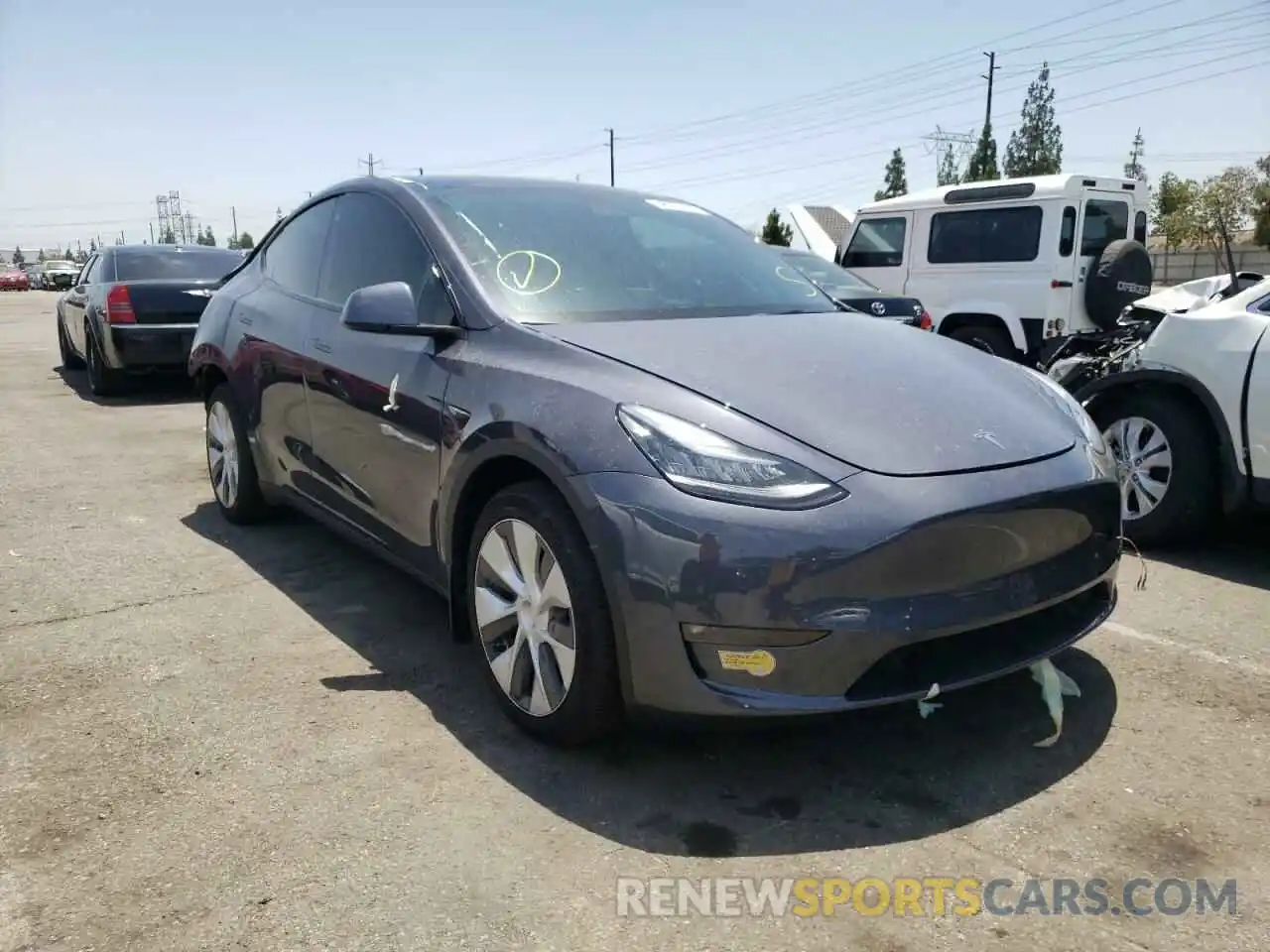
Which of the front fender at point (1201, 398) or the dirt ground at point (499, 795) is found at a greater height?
the front fender at point (1201, 398)

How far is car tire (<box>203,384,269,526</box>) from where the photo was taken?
474 cm

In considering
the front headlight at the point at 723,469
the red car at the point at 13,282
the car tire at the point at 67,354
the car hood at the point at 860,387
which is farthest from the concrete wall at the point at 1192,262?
the red car at the point at 13,282

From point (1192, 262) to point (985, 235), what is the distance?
4839cm

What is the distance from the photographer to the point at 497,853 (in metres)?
2.31

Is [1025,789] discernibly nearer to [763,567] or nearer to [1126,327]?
[763,567]

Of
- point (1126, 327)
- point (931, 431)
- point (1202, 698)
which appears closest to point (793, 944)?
point (931, 431)

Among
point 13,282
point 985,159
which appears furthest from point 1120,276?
point 13,282

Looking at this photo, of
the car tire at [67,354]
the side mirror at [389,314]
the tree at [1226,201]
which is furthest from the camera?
the tree at [1226,201]

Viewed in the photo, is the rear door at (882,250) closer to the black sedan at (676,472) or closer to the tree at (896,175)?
the black sedan at (676,472)

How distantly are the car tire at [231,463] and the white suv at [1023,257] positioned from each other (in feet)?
24.2

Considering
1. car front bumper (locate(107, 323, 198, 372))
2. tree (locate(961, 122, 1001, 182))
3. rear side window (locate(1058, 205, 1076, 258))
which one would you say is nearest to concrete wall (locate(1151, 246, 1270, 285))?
tree (locate(961, 122, 1001, 182))

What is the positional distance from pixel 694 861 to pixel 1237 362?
3511mm

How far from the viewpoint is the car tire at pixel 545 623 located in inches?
98.6

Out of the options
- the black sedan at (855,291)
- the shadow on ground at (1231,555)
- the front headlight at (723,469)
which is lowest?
the shadow on ground at (1231,555)
